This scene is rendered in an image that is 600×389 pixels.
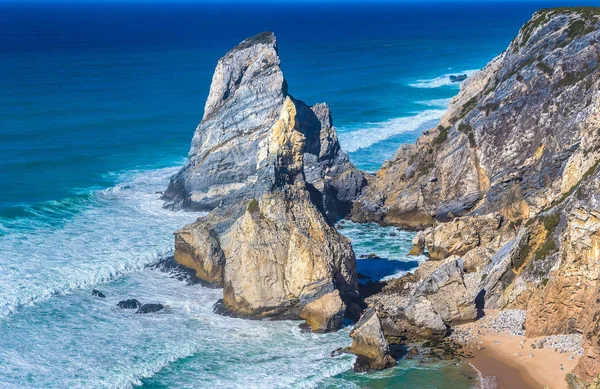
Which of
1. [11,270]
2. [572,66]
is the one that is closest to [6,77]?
[11,270]

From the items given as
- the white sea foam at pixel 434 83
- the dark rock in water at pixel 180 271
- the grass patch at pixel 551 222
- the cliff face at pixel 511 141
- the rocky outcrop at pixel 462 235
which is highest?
the white sea foam at pixel 434 83

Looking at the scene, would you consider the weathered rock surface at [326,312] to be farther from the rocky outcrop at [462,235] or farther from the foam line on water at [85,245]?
the foam line on water at [85,245]

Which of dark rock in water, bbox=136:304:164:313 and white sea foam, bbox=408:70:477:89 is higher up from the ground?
white sea foam, bbox=408:70:477:89

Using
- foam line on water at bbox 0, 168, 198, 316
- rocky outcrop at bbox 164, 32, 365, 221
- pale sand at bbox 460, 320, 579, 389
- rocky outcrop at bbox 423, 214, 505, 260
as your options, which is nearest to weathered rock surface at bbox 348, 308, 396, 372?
pale sand at bbox 460, 320, 579, 389

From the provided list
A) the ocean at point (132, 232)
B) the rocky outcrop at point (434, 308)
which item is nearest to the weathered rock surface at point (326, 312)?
the ocean at point (132, 232)

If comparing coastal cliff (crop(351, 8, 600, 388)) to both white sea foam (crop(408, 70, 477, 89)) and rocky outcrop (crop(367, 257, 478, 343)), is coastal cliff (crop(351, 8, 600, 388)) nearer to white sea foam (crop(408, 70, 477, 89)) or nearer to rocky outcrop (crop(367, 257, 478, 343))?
rocky outcrop (crop(367, 257, 478, 343))

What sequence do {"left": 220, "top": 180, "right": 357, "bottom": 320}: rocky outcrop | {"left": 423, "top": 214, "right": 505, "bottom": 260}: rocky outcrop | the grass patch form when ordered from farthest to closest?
1. {"left": 423, "top": 214, "right": 505, "bottom": 260}: rocky outcrop
2. the grass patch
3. {"left": 220, "top": 180, "right": 357, "bottom": 320}: rocky outcrop

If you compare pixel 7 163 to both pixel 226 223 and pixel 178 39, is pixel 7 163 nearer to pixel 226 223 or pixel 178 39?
pixel 226 223
